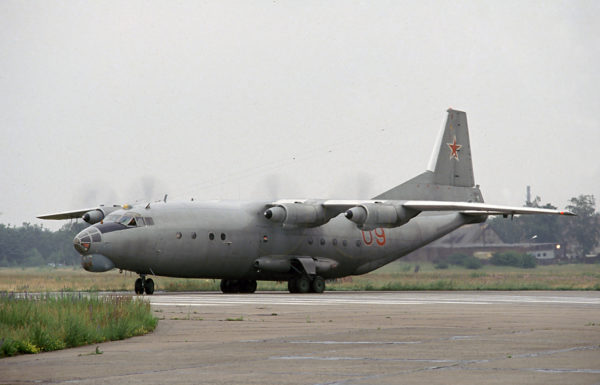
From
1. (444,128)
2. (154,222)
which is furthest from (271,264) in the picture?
(444,128)

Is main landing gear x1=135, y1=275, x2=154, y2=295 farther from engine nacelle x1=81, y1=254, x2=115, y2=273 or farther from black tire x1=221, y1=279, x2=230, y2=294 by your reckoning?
black tire x1=221, y1=279, x2=230, y2=294

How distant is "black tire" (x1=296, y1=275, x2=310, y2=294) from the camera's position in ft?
132

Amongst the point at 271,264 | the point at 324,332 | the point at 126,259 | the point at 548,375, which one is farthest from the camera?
the point at 271,264

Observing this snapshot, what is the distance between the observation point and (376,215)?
3797cm

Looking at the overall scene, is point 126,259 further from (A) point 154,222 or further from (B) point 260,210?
(B) point 260,210

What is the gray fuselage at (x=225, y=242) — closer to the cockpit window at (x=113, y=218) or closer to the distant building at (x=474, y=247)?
the cockpit window at (x=113, y=218)

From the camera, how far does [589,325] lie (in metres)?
18.6

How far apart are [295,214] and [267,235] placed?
1528 mm

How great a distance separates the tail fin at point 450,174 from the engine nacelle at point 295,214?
681cm

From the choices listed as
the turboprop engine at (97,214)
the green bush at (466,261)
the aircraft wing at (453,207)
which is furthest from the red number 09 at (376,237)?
the green bush at (466,261)

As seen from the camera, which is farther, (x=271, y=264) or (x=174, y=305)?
(x=271, y=264)

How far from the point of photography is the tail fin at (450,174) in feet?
150

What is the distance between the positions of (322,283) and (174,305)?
1529 centimetres

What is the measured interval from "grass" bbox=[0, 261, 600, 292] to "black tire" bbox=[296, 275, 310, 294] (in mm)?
7104
